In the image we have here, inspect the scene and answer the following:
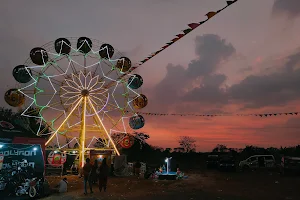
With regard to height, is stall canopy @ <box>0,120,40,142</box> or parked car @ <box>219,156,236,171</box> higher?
stall canopy @ <box>0,120,40,142</box>

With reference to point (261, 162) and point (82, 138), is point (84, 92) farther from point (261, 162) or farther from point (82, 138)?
point (261, 162)

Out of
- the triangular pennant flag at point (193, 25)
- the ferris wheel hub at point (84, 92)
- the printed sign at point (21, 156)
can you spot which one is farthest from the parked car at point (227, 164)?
the printed sign at point (21, 156)

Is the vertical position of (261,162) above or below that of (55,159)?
below

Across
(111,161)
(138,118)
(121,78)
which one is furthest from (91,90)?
(111,161)

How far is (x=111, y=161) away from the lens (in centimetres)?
2494

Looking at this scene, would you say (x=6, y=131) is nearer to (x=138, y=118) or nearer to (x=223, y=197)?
(x=223, y=197)

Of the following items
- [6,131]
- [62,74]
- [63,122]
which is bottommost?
[6,131]

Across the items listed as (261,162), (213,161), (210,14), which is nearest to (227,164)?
(261,162)

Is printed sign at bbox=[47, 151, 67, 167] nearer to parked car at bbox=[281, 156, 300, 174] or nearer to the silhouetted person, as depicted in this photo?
parked car at bbox=[281, 156, 300, 174]

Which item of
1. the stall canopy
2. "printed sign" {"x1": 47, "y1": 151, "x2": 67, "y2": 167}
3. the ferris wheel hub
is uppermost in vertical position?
the ferris wheel hub

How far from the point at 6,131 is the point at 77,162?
1202cm

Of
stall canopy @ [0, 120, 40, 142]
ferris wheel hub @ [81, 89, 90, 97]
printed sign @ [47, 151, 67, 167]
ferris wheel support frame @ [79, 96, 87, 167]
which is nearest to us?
stall canopy @ [0, 120, 40, 142]

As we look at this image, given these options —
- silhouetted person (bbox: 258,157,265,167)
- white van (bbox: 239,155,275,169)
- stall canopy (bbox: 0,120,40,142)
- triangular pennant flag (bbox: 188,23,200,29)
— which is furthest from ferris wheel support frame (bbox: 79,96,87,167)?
silhouetted person (bbox: 258,157,265,167)

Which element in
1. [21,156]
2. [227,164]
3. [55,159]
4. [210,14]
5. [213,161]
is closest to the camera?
[210,14]
